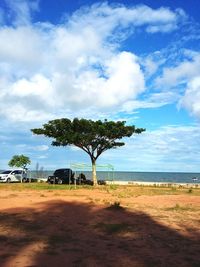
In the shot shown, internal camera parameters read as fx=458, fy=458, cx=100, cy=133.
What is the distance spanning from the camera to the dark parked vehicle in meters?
49.2

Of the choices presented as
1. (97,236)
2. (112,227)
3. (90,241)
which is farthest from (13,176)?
(90,241)

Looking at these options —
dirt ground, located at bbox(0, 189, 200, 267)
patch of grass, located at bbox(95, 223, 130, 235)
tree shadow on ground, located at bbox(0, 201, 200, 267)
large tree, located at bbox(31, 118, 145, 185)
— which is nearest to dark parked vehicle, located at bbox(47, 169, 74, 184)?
large tree, located at bbox(31, 118, 145, 185)

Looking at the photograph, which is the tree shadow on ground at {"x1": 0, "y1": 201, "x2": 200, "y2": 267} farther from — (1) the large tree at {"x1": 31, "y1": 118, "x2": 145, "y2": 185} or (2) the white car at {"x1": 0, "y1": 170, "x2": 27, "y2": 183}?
(2) the white car at {"x1": 0, "y1": 170, "x2": 27, "y2": 183}

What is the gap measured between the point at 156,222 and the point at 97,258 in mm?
5822

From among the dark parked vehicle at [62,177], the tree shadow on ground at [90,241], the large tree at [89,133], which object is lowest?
the tree shadow on ground at [90,241]

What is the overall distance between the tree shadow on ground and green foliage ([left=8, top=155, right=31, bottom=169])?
39184mm

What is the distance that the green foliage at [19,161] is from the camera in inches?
2242

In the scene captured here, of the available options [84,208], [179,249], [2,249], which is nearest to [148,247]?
[179,249]

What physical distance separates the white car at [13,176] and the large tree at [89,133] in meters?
9.68

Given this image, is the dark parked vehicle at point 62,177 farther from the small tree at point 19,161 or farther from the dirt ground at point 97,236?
the dirt ground at point 97,236

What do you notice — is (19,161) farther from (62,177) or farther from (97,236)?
(97,236)

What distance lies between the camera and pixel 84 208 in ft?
64.2

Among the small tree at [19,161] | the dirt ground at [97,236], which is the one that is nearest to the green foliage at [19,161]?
the small tree at [19,161]

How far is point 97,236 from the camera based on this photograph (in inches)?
519
